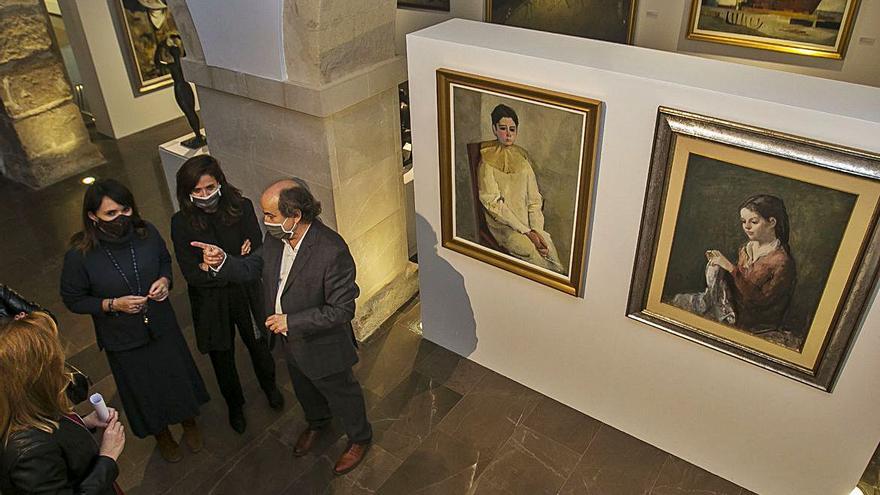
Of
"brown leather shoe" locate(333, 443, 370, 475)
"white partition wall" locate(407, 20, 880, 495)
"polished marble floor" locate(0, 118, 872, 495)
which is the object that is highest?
"white partition wall" locate(407, 20, 880, 495)

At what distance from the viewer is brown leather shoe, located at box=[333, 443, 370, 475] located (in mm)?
4414

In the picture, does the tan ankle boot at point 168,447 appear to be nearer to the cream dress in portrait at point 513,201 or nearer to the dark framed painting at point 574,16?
the cream dress in portrait at point 513,201

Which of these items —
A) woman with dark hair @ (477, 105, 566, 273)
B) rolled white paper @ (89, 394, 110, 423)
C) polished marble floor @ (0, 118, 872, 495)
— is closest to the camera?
rolled white paper @ (89, 394, 110, 423)

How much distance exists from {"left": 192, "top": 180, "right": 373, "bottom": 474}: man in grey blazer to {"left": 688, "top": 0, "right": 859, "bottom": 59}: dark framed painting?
12.0ft

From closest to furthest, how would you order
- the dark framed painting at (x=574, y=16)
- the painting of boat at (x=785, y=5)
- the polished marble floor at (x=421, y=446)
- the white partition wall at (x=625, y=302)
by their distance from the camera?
the white partition wall at (x=625, y=302) → the polished marble floor at (x=421, y=446) → the painting of boat at (x=785, y=5) → the dark framed painting at (x=574, y=16)

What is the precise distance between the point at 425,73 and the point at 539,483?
8.88ft

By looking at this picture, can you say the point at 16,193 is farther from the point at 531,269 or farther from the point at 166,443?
the point at 531,269

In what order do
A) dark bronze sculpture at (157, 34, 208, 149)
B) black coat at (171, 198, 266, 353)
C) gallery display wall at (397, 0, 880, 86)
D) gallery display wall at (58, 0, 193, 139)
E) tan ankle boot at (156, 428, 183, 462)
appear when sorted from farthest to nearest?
gallery display wall at (58, 0, 193, 139) < dark bronze sculpture at (157, 34, 208, 149) < gallery display wall at (397, 0, 880, 86) < tan ankle boot at (156, 428, 183, 462) < black coat at (171, 198, 266, 353)

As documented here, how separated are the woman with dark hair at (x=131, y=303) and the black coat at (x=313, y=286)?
39 cm

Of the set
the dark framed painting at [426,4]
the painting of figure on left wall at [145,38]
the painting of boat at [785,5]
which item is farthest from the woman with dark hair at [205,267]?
the painting of figure on left wall at [145,38]

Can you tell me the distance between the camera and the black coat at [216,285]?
3953 millimetres

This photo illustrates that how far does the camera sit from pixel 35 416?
258cm

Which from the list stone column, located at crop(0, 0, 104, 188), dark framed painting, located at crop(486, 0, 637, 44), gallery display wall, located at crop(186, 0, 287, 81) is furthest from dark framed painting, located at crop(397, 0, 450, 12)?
stone column, located at crop(0, 0, 104, 188)

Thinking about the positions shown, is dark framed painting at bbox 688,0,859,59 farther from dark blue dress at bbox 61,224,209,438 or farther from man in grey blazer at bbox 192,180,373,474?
dark blue dress at bbox 61,224,209,438
